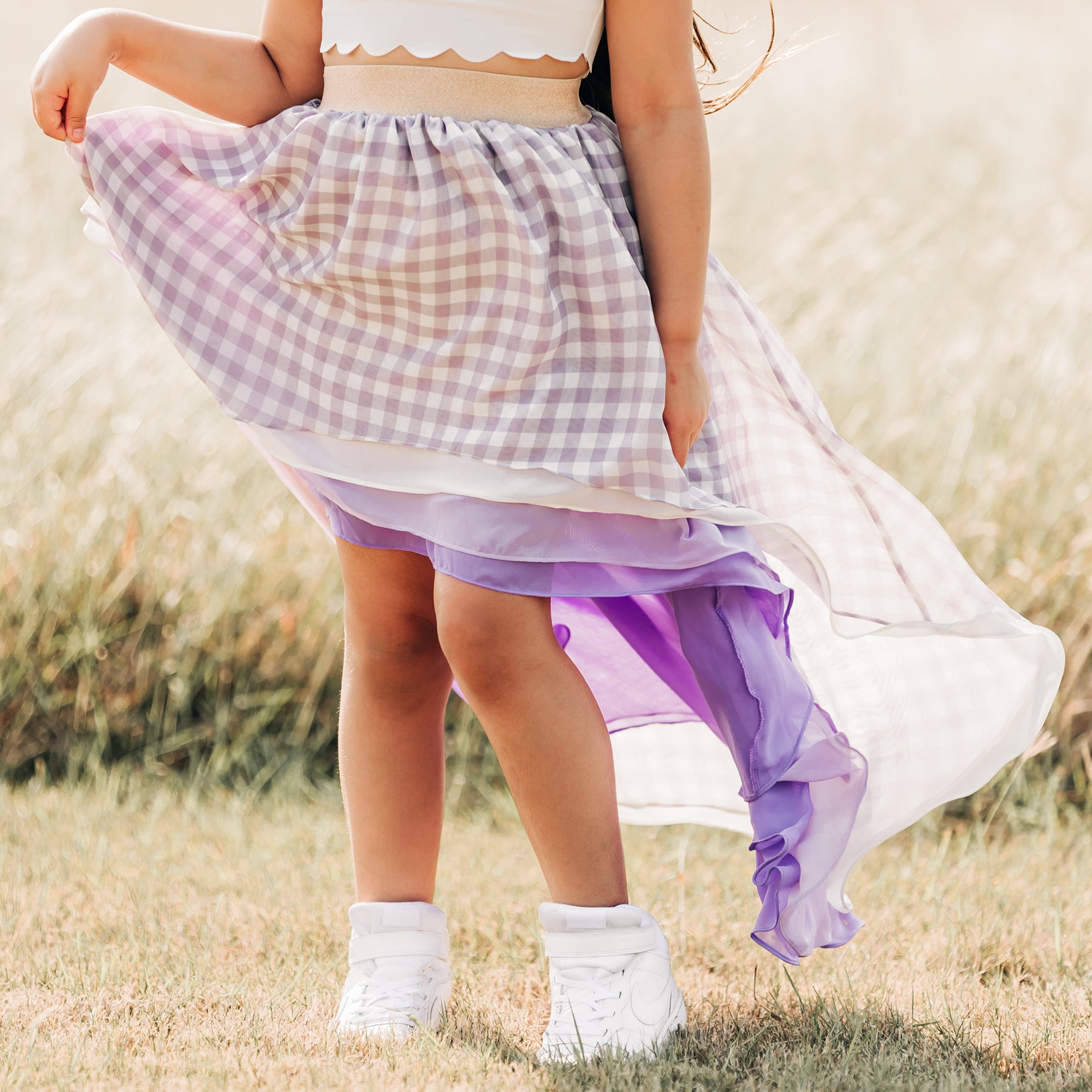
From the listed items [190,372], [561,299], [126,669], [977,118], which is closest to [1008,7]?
[977,118]

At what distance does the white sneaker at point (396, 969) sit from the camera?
1.56 metres

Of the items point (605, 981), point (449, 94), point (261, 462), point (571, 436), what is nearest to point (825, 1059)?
point (605, 981)

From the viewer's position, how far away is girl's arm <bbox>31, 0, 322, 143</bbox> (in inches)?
58.2

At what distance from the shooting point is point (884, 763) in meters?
1.62

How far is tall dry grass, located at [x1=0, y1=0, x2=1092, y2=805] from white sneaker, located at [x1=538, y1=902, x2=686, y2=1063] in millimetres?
1198

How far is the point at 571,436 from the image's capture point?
140 centimetres

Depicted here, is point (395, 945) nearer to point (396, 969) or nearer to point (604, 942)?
point (396, 969)

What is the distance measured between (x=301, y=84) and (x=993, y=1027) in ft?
4.57

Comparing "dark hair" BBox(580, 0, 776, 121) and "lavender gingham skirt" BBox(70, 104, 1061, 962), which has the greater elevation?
"dark hair" BBox(580, 0, 776, 121)

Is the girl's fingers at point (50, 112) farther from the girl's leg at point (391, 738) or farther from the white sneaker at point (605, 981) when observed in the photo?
the white sneaker at point (605, 981)

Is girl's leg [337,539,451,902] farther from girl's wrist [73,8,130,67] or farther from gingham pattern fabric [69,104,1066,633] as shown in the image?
girl's wrist [73,8,130,67]

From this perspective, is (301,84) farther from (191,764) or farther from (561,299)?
(191,764)

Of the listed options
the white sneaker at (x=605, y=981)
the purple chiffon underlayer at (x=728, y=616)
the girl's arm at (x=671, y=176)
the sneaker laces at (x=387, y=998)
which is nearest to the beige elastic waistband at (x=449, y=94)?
the girl's arm at (x=671, y=176)

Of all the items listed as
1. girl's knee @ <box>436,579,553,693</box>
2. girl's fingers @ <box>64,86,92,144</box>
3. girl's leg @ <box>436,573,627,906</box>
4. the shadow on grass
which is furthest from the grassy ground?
girl's fingers @ <box>64,86,92,144</box>
